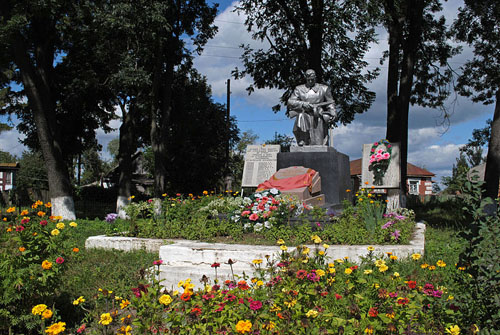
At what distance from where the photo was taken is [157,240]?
6.17 meters

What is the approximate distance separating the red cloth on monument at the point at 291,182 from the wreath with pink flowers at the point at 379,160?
178 centimetres

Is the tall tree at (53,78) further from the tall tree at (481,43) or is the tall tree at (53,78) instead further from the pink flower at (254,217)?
the tall tree at (481,43)

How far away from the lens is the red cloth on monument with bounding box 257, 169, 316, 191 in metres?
8.24

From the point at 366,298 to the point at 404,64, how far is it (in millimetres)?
11516

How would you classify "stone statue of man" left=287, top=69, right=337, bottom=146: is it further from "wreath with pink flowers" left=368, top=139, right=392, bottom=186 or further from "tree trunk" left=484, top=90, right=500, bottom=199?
"tree trunk" left=484, top=90, right=500, bottom=199

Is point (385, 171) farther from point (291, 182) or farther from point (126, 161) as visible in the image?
point (126, 161)

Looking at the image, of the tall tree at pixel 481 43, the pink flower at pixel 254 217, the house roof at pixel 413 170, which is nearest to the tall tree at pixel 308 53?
the tall tree at pixel 481 43

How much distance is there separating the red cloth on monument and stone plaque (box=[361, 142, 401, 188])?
1734 millimetres

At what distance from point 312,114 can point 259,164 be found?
484 cm

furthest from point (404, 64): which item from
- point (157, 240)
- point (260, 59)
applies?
point (157, 240)

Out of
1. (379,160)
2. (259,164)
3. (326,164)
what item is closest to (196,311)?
(326,164)

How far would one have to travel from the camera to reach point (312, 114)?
989 centimetres

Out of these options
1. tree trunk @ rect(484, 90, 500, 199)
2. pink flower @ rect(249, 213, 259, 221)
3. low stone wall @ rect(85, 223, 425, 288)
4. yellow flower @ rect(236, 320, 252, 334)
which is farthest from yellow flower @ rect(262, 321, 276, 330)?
tree trunk @ rect(484, 90, 500, 199)

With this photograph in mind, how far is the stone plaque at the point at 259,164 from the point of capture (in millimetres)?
14180
